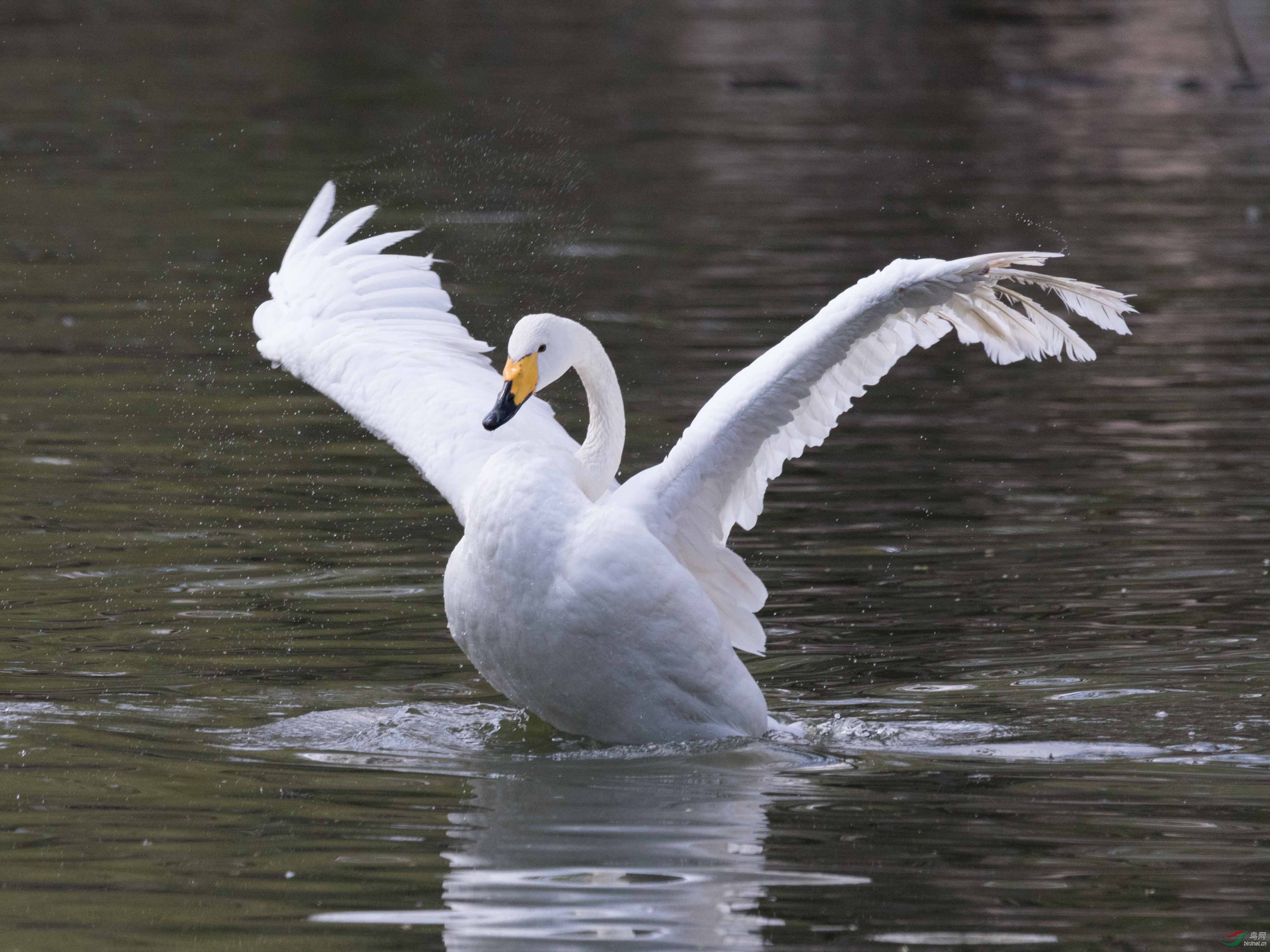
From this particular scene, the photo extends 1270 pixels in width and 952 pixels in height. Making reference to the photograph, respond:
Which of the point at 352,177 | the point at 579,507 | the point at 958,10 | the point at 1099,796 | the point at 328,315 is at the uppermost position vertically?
the point at 958,10

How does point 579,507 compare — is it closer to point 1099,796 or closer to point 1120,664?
point 1099,796

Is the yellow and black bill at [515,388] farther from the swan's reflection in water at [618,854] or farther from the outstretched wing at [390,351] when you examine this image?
the swan's reflection in water at [618,854]

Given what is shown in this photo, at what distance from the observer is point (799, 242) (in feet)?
61.2

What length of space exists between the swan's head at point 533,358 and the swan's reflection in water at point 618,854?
1.25 meters

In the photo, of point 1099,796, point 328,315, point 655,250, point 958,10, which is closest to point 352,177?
point 655,250

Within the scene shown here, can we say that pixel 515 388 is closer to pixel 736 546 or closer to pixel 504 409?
pixel 504 409

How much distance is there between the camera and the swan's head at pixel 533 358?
24.2 ft

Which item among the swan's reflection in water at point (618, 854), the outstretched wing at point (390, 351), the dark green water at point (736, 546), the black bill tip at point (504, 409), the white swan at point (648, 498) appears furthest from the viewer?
the outstretched wing at point (390, 351)

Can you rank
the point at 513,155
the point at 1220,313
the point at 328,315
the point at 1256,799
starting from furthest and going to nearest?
1. the point at 513,155
2. the point at 1220,313
3. the point at 328,315
4. the point at 1256,799

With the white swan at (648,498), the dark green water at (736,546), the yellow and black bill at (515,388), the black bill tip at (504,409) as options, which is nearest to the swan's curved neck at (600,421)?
the white swan at (648,498)

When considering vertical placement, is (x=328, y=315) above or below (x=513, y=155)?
below

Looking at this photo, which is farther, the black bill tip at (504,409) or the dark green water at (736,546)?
the black bill tip at (504,409)

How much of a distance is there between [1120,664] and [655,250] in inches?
415

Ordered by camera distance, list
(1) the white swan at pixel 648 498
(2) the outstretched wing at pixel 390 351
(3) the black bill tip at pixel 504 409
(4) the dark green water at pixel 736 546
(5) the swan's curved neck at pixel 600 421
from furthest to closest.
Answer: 1. (2) the outstretched wing at pixel 390 351
2. (5) the swan's curved neck at pixel 600 421
3. (3) the black bill tip at pixel 504 409
4. (1) the white swan at pixel 648 498
5. (4) the dark green water at pixel 736 546
